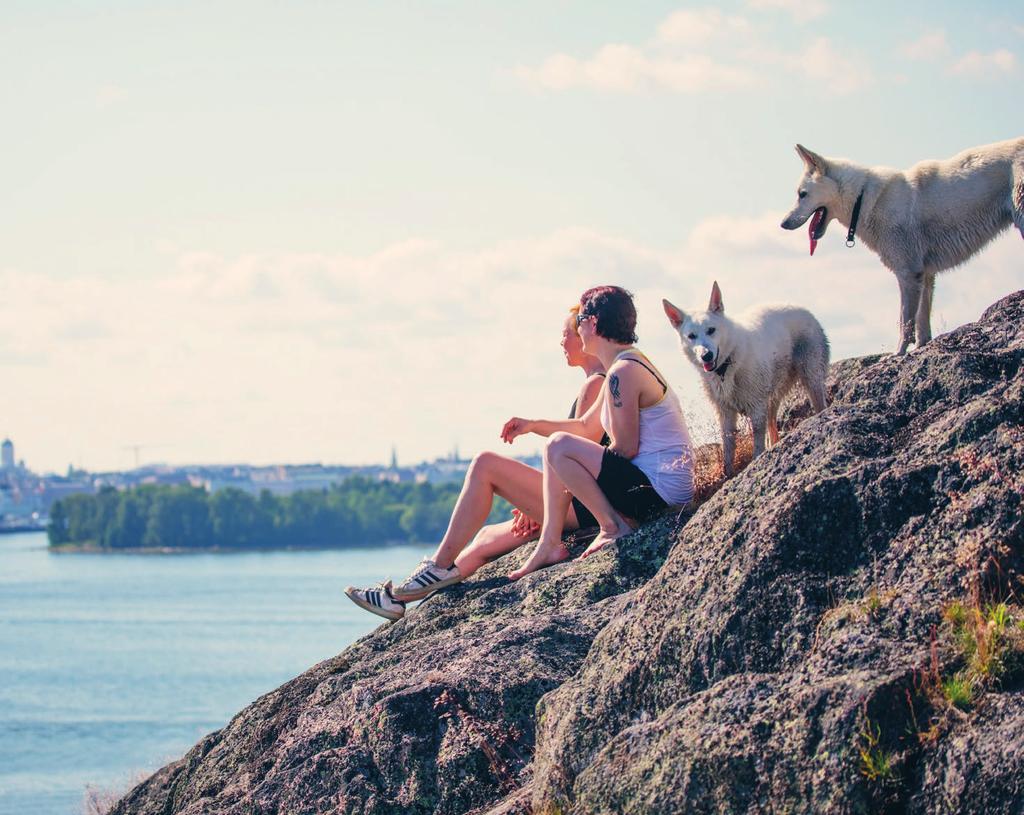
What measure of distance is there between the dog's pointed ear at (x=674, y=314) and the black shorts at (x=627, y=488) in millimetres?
1241

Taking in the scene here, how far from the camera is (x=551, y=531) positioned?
617cm

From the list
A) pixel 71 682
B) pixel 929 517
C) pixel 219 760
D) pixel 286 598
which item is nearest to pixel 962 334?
pixel 929 517

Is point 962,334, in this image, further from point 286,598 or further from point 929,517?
point 286,598

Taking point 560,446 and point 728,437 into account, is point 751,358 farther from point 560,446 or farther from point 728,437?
point 560,446

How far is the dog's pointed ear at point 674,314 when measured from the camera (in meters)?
7.06

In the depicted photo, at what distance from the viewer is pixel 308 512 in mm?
122188

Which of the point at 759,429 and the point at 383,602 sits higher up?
the point at 759,429

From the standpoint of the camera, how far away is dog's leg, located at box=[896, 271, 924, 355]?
649 centimetres

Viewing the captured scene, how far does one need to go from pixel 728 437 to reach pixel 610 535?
1189mm

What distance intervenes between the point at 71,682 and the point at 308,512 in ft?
271

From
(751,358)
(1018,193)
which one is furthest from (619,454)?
(1018,193)

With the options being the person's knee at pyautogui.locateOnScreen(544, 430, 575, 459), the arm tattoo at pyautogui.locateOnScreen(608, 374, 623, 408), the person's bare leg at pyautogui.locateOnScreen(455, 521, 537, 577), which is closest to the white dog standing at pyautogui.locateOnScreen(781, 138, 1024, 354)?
the arm tattoo at pyautogui.locateOnScreen(608, 374, 623, 408)

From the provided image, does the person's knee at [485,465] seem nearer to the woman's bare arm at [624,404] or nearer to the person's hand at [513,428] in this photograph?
the person's hand at [513,428]

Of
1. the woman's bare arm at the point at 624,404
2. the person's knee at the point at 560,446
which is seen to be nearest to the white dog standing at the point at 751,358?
the woman's bare arm at the point at 624,404
